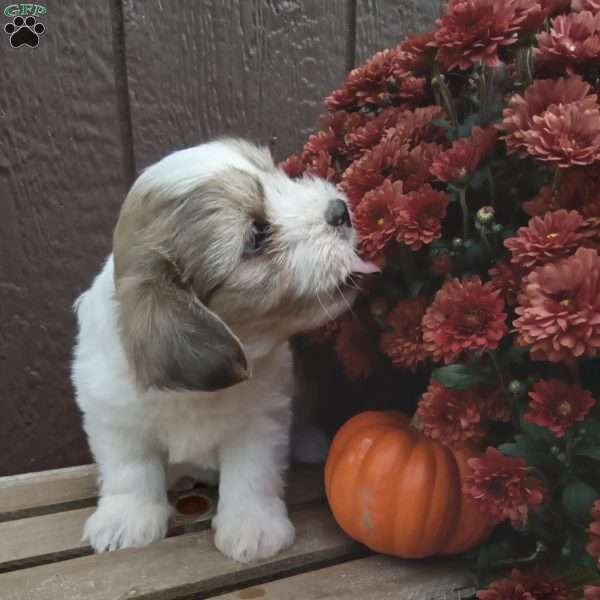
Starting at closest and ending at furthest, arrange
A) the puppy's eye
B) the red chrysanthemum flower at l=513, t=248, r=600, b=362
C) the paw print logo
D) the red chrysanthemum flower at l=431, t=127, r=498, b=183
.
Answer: the red chrysanthemum flower at l=513, t=248, r=600, b=362 < the red chrysanthemum flower at l=431, t=127, r=498, b=183 < the puppy's eye < the paw print logo

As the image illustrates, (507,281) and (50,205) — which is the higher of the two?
(50,205)

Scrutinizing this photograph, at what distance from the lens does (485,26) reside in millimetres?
1396

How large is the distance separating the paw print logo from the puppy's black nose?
126 centimetres

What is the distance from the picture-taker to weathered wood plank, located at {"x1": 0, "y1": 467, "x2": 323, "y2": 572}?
1775 mm

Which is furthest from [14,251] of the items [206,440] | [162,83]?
[206,440]

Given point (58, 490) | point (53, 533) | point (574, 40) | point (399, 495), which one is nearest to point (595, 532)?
→ point (399, 495)

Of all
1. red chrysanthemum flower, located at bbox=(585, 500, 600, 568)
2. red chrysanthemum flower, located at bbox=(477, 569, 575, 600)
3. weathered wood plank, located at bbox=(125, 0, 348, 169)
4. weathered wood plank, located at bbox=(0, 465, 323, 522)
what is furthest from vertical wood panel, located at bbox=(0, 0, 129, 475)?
red chrysanthemum flower, located at bbox=(585, 500, 600, 568)

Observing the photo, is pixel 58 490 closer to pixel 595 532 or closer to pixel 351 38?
pixel 595 532

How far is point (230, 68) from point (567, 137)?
1.48 m

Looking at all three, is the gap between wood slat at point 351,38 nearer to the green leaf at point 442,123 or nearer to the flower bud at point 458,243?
the green leaf at point 442,123

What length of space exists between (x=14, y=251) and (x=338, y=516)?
1.42 metres

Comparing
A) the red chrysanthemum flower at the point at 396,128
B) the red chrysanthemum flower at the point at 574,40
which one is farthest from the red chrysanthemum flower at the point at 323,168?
the red chrysanthemum flower at the point at 574,40

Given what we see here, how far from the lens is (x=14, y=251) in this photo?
239cm

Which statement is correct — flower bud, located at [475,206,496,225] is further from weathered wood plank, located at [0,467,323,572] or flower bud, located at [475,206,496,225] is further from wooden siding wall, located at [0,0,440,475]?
wooden siding wall, located at [0,0,440,475]
